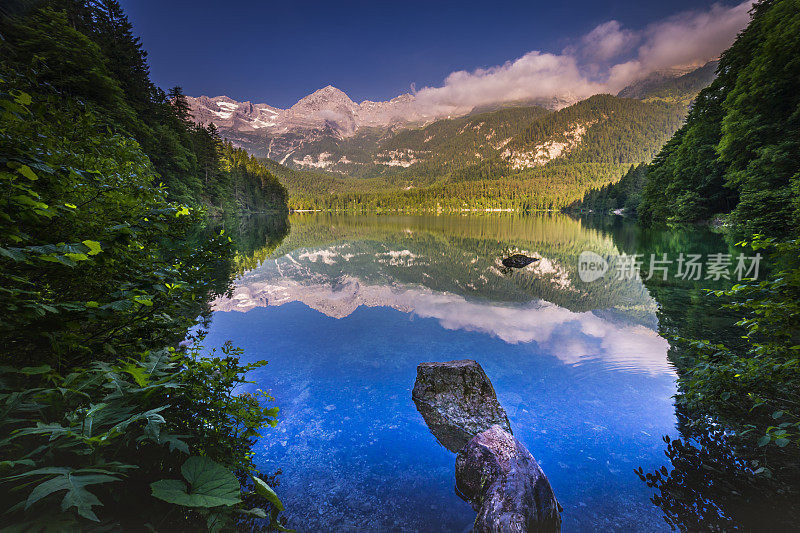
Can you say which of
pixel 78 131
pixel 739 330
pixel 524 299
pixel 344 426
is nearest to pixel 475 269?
pixel 524 299

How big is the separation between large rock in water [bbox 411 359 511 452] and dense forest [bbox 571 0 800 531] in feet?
8.69

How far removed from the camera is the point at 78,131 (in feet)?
15.1

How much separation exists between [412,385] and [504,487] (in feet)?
12.1

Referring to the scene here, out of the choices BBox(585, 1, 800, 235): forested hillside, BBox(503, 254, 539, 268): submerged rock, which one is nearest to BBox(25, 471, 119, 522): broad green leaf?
BBox(503, 254, 539, 268): submerged rock

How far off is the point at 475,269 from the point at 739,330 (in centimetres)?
1347

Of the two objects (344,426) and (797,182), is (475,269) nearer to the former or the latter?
(344,426)

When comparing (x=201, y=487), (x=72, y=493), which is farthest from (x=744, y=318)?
(x=72, y=493)

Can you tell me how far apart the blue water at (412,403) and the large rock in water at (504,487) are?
0.31 meters

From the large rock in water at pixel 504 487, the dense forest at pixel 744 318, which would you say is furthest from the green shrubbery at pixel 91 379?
the dense forest at pixel 744 318

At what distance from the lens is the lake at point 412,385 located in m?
4.34

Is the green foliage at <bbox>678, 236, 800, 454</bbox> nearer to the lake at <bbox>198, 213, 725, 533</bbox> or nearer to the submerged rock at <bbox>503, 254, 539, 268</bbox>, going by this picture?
the lake at <bbox>198, 213, 725, 533</bbox>

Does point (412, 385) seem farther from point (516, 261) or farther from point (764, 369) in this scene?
point (516, 261)

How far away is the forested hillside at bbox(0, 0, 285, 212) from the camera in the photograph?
19.3 meters

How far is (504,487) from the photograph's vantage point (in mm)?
3951
